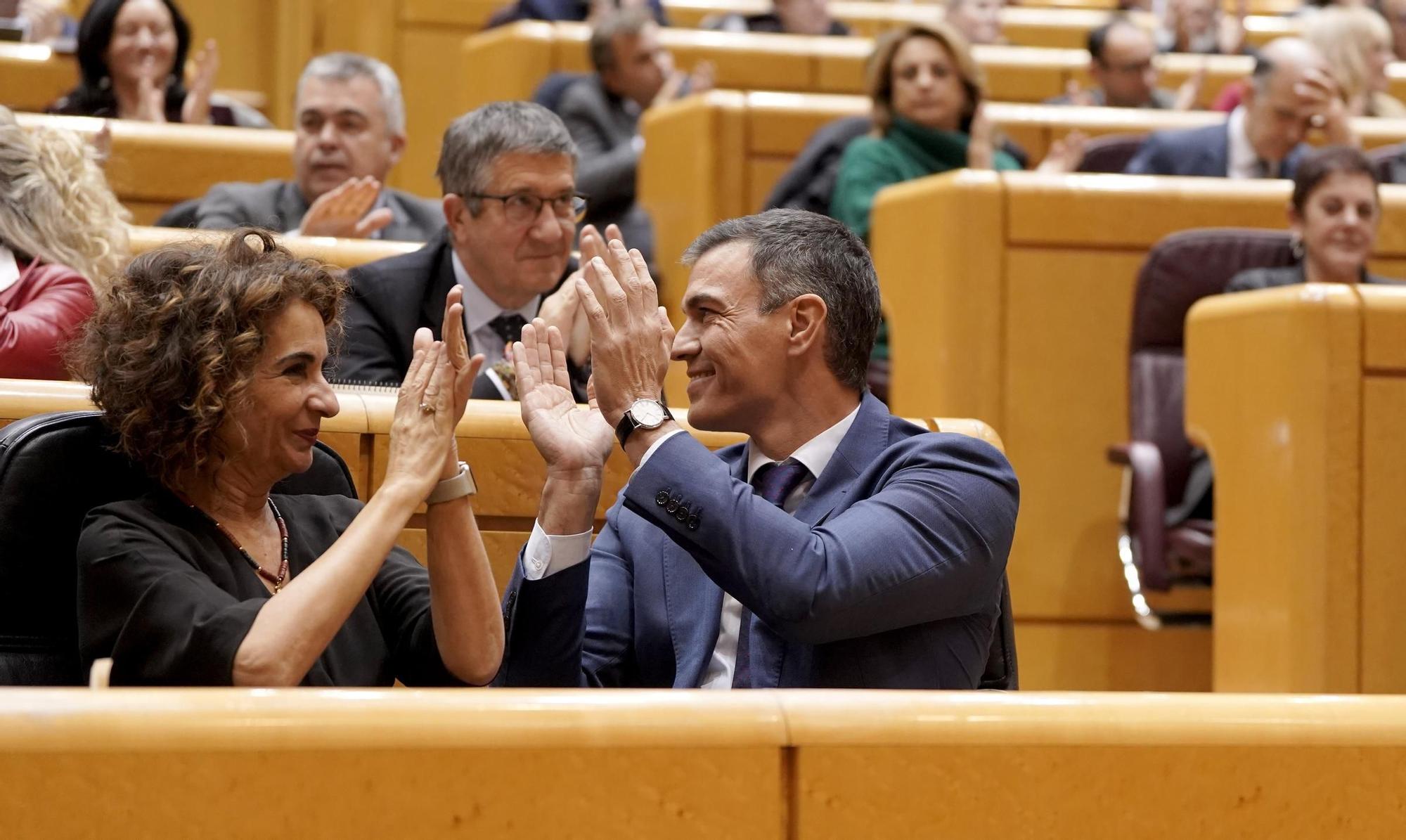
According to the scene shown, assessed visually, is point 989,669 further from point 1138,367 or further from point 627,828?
point 1138,367

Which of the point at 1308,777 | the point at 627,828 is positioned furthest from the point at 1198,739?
the point at 627,828

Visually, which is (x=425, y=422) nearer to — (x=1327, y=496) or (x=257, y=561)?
(x=257, y=561)

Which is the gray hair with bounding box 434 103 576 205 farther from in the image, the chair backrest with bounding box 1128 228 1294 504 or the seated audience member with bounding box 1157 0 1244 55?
the seated audience member with bounding box 1157 0 1244 55

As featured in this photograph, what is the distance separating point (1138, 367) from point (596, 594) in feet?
5.31

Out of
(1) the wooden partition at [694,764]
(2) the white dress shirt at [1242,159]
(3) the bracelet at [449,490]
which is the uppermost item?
(2) the white dress shirt at [1242,159]

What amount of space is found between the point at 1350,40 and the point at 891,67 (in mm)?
1476

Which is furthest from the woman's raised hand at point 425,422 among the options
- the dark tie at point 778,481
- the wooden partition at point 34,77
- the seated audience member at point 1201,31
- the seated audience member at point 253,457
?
the seated audience member at point 1201,31

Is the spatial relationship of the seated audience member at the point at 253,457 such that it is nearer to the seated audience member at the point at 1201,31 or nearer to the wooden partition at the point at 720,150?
the wooden partition at the point at 720,150

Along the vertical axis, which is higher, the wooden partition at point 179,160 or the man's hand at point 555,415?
the wooden partition at point 179,160

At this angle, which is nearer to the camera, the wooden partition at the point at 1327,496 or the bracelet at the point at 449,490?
the bracelet at the point at 449,490

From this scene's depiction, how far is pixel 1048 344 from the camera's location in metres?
2.94

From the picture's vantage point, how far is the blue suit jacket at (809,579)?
132 centimetres

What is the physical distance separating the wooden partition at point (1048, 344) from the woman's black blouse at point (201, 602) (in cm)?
161

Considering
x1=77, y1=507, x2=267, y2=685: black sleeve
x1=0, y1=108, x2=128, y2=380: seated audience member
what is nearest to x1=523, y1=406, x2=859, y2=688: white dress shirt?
x1=77, y1=507, x2=267, y2=685: black sleeve
